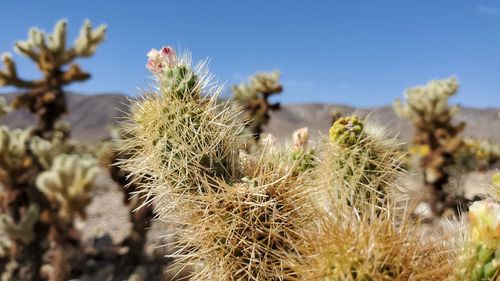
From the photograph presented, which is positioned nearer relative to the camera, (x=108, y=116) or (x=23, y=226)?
(x=23, y=226)

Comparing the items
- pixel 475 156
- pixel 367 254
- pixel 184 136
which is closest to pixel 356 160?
pixel 184 136

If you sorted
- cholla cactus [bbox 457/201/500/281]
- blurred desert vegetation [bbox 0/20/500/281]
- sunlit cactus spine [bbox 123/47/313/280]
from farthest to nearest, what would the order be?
sunlit cactus spine [bbox 123/47/313/280]
blurred desert vegetation [bbox 0/20/500/281]
cholla cactus [bbox 457/201/500/281]

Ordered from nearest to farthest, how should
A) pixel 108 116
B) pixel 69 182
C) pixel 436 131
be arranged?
pixel 69 182
pixel 436 131
pixel 108 116

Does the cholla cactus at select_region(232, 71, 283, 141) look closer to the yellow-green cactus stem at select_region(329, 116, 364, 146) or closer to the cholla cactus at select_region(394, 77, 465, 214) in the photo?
the cholla cactus at select_region(394, 77, 465, 214)

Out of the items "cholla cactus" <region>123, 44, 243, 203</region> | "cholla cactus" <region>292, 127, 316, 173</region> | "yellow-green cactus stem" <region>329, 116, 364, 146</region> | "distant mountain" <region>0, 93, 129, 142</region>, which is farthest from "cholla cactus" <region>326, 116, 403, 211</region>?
"distant mountain" <region>0, 93, 129, 142</region>

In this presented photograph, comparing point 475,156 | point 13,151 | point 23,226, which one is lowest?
point 23,226

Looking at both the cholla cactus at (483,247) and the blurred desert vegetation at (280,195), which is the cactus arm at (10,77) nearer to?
the blurred desert vegetation at (280,195)

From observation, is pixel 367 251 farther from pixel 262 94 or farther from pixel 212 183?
pixel 262 94

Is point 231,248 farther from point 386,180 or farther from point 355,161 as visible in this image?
point 386,180
